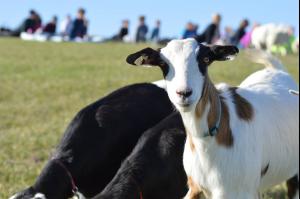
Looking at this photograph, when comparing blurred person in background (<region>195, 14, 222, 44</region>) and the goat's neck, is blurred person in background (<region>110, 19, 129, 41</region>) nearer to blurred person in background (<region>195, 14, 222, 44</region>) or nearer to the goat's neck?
blurred person in background (<region>195, 14, 222, 44</region>)

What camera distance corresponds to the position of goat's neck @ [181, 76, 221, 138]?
454 centimetres

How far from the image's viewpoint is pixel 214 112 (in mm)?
4691

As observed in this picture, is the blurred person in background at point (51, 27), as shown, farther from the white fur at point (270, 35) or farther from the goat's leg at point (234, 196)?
the goat's leg at point (234, 196)

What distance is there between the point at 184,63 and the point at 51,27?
27.1m

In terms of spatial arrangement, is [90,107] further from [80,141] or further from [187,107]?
[187,107]

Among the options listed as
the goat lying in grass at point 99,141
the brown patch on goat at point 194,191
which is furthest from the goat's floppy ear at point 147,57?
the goat lying in grass at point 99,141

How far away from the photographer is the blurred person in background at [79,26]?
1073 inches

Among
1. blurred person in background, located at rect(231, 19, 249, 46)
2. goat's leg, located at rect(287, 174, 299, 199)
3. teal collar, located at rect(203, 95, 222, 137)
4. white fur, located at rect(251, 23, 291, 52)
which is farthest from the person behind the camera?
blurred person in background, located at rect(231, 19, 249, 46)

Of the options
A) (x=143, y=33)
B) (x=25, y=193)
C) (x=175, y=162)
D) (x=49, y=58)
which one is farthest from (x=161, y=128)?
(x=143, y=33)

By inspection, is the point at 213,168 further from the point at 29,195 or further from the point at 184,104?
the point at 29,195

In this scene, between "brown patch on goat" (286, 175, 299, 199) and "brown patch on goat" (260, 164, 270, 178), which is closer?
"brown patch on goat" (260, 164, 270, 178)

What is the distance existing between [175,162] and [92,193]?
1.09 m

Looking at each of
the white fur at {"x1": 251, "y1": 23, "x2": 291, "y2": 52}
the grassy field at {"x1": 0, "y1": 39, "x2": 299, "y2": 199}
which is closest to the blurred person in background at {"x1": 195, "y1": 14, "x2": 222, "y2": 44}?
the grassy field at {"x1": 0, "y1": 39, "x2": 299, "y2": 199}

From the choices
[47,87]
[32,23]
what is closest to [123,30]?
[32,23]
